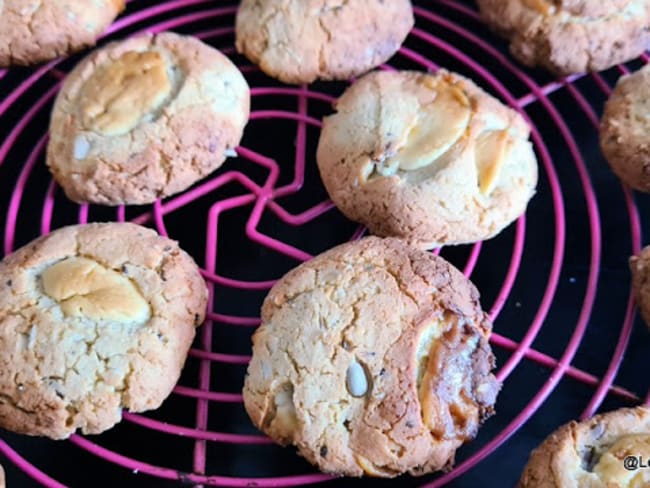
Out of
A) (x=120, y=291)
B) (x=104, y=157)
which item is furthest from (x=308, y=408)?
(x=104, y=157)

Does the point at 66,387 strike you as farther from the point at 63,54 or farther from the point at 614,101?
the point at 614,101

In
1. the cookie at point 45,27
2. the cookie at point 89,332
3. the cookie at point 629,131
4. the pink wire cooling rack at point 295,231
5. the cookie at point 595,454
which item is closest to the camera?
the cookie at point 595,454

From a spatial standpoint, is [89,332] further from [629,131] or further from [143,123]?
[629,131]

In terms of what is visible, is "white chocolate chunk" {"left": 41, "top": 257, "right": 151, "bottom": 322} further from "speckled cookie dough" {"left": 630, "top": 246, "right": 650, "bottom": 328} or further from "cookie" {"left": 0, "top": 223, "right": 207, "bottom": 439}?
"speckled cookie dough" {"left": 630, "top": 246, "right": 650, "bottom": 328}

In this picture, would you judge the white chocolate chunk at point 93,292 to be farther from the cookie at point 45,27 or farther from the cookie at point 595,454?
the cookie at point 595,454

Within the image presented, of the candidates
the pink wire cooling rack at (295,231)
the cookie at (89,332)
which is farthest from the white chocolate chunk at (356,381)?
the cookie at (89,332)
